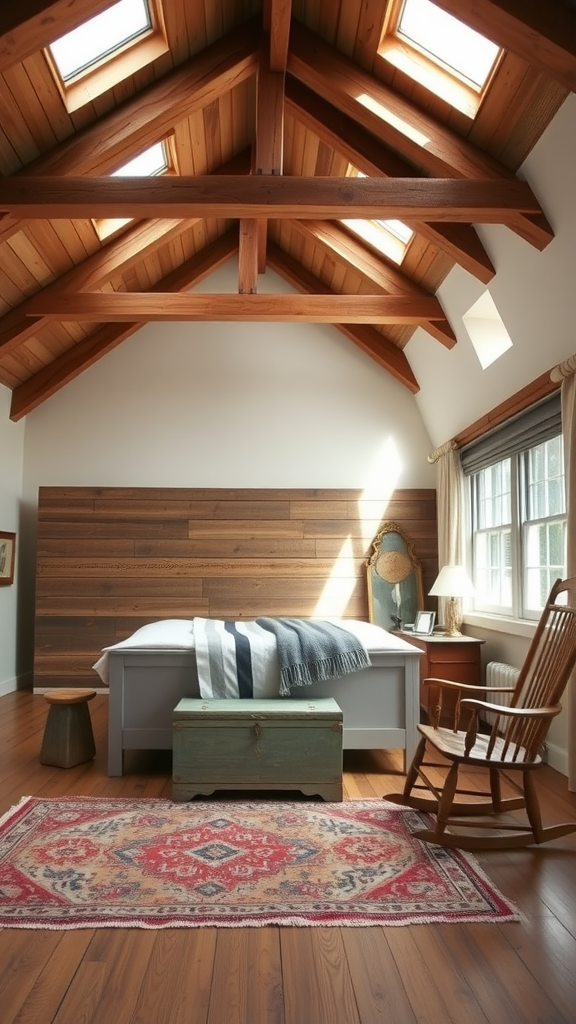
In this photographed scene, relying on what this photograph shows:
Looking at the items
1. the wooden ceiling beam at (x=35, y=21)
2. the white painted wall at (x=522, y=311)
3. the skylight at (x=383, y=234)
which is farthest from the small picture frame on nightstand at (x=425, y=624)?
the wooden ceiling beam at (x=35, y=21)

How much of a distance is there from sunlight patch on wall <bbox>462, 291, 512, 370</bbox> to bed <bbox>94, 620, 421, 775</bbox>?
246 cm

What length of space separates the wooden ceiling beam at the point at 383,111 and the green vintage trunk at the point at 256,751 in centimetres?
271

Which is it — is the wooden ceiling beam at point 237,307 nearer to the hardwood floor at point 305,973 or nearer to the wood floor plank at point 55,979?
the hardwood floor at point 305,973

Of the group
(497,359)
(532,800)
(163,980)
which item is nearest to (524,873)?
(532,800)

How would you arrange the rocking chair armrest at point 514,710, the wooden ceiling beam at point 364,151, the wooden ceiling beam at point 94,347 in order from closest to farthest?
Answer: the rocking chair armrest at point 514,710 → the wooden ceiling beam at point 364,151 → the wooden ceiling beam at point 94,347

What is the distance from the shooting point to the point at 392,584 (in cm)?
709

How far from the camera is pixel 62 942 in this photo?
7.57ft

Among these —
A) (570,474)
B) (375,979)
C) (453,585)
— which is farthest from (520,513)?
(375,979)

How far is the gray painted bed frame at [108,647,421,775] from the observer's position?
13.4ft

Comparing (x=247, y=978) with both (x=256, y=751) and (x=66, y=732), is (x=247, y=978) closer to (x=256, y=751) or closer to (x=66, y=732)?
(x=256, y=751)

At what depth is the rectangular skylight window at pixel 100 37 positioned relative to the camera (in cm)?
412

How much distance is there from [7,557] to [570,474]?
15.9ft

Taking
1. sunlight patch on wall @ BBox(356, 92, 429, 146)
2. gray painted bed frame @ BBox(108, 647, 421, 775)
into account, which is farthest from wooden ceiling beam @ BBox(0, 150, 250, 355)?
gray painted bed frame @ BBox(108, 647, 421, 775)

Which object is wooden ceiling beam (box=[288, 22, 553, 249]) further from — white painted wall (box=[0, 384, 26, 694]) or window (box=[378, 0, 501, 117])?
white painted wall (box=[0, 384, 26, 694])
